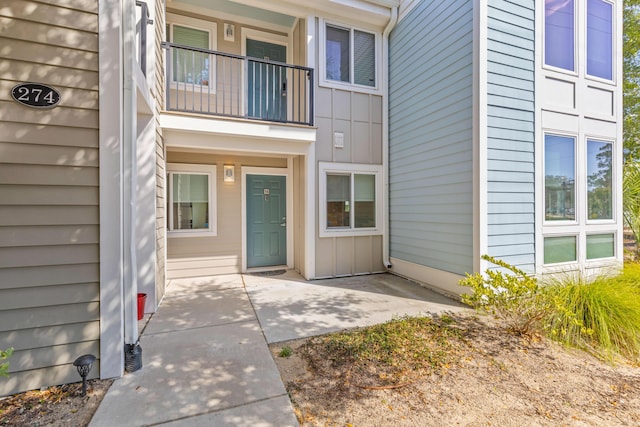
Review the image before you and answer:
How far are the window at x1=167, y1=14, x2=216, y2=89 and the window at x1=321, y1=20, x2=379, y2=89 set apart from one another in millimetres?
2255

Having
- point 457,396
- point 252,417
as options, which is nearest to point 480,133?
point 457,396

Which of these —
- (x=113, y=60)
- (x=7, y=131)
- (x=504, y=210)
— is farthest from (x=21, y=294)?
(x=504, y=210)

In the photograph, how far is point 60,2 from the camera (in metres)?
2.23

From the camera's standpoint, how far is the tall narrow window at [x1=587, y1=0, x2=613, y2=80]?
15.6ft

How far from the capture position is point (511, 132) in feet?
13.7

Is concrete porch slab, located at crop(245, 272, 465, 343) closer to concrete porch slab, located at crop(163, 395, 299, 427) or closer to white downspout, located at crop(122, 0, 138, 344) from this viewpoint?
concrete porch slab, located at crop(163, 395, 299, 427)

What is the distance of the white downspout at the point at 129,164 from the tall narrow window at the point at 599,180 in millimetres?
6413

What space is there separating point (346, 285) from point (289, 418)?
3262mm

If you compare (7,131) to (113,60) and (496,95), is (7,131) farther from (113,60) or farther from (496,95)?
(496,95)

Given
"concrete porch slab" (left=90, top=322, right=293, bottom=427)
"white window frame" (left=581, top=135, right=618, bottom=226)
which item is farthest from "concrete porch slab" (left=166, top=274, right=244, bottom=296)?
"white window frame" (left=581, top=135, right=618, bottom=226)

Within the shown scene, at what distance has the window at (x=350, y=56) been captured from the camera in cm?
565

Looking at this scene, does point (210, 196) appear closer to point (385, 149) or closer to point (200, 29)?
point (200, 29)

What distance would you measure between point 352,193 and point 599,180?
4.14 meters

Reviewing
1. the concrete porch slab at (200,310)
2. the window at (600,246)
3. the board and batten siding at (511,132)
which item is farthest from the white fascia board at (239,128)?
the window at (600,246)
